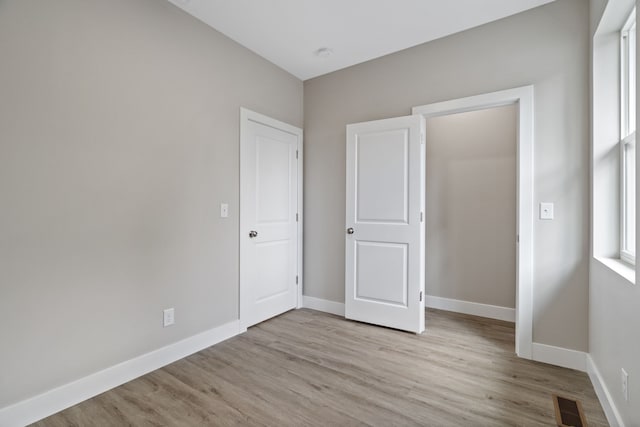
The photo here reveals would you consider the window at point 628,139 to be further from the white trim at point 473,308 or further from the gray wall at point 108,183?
the gray wall at point 108,183

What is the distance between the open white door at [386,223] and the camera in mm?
2898

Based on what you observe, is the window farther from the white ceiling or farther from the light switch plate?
the white ceiling

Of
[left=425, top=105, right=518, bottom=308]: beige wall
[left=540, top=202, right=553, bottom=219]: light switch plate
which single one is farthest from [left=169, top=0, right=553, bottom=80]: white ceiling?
[left=540, top=202, right=553, bottom=219]: light switch plate

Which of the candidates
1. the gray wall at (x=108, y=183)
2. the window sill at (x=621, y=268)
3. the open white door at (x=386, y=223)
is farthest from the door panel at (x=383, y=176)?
the window sill at (x=621, y=268)

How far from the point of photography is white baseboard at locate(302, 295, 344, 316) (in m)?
3.47

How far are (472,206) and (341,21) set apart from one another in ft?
7.76

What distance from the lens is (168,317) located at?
236cm

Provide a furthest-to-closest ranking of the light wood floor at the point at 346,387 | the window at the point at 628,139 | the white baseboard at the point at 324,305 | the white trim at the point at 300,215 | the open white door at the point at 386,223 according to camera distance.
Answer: the white trim at the point at 300,215, the white baseboard at the point at 324,305, the open white door at the point at 386,223, the window at the point at 628,139, the light wood floor at the point at 346,387

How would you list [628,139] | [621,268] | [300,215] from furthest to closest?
[300,215], [628,139], [621,268]

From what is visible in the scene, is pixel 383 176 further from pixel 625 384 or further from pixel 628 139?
pixel 625 384

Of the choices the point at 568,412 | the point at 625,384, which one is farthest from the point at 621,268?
the point at 568,412

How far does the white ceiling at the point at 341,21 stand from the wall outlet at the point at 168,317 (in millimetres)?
2344

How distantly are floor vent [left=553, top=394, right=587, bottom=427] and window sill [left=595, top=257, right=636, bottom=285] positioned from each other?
32.6 inches

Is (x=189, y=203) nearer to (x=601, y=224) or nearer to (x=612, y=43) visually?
(x=601, y=224)
